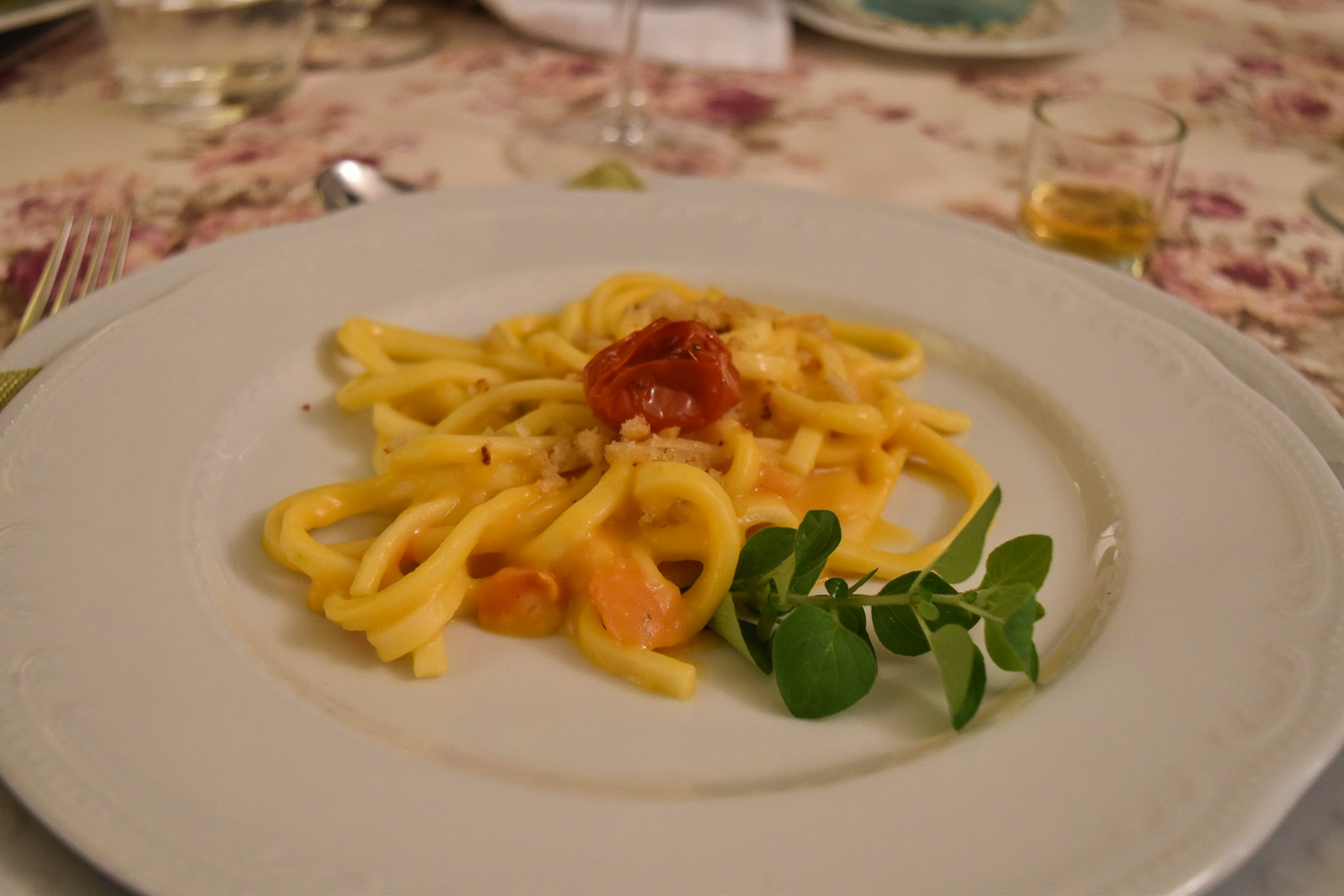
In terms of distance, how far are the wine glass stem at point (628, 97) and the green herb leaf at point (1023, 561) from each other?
275 centimetres

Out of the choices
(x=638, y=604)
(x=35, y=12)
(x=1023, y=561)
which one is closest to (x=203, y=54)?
(x=35, y=12)

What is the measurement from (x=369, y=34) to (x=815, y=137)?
221cm

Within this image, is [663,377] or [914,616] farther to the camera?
[663,377]

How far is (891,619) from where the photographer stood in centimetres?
196

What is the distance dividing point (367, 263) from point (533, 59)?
245cm

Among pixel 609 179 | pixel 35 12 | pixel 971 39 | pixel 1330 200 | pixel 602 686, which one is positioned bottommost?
pixel 1330 200

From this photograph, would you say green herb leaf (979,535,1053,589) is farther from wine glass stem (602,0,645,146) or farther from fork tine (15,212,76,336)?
wine glass stem (602,0,645,146)

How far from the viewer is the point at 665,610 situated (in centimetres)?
214

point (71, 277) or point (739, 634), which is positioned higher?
point (71, 277)

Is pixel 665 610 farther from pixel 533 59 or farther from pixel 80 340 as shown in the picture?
pixel 533 59

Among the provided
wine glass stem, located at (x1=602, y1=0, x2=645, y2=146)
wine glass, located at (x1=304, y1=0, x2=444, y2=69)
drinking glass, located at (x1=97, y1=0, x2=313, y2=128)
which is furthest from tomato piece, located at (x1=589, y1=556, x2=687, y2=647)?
wine glass, located at (x1=304, y1=0, x2=444, y2=69)

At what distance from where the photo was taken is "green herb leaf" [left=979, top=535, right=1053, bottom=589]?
1851mm

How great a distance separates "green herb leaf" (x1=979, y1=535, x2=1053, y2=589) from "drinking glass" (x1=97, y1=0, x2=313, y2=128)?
11.3 feet

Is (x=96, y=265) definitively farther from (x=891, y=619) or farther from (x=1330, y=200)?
(x=1330, y=200)
